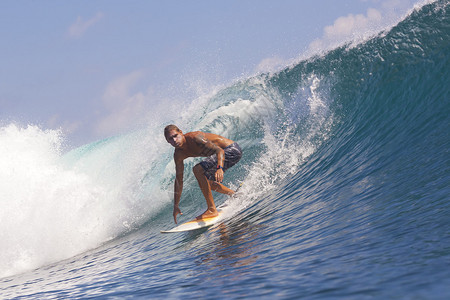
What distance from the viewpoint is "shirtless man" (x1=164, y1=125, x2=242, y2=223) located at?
6249 millimetres

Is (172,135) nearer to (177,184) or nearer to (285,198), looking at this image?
(177,184)

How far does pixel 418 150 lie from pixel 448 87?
8.61ft

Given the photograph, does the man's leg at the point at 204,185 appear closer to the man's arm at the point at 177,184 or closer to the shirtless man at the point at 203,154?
the shirtless man at the point at 203,154

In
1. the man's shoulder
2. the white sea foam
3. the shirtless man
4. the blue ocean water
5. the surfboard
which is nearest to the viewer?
the blue ocean water

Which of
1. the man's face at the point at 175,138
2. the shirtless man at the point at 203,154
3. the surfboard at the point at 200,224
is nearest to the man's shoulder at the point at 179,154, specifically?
the shirtless man at the point at 203,154

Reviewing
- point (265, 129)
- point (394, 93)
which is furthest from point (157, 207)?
point (394, 93)

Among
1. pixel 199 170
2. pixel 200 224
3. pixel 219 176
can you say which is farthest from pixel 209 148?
pixel 200 224

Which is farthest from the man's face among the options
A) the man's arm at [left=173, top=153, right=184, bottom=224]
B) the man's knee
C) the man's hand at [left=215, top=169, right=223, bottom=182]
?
the man's hand at [left=215, top=169, right=223, bottom=182]

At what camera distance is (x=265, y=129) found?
11.0m

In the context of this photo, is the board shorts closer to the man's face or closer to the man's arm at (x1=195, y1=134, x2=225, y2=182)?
the man's arm at (x1=195, y1=134, x2=225, y2=182)

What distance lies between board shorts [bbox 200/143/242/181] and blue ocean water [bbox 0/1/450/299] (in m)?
0.69

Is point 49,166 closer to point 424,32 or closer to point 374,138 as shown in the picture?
point 374,138

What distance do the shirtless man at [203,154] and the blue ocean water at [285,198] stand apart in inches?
22.2

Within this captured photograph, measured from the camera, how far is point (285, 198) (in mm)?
6684
